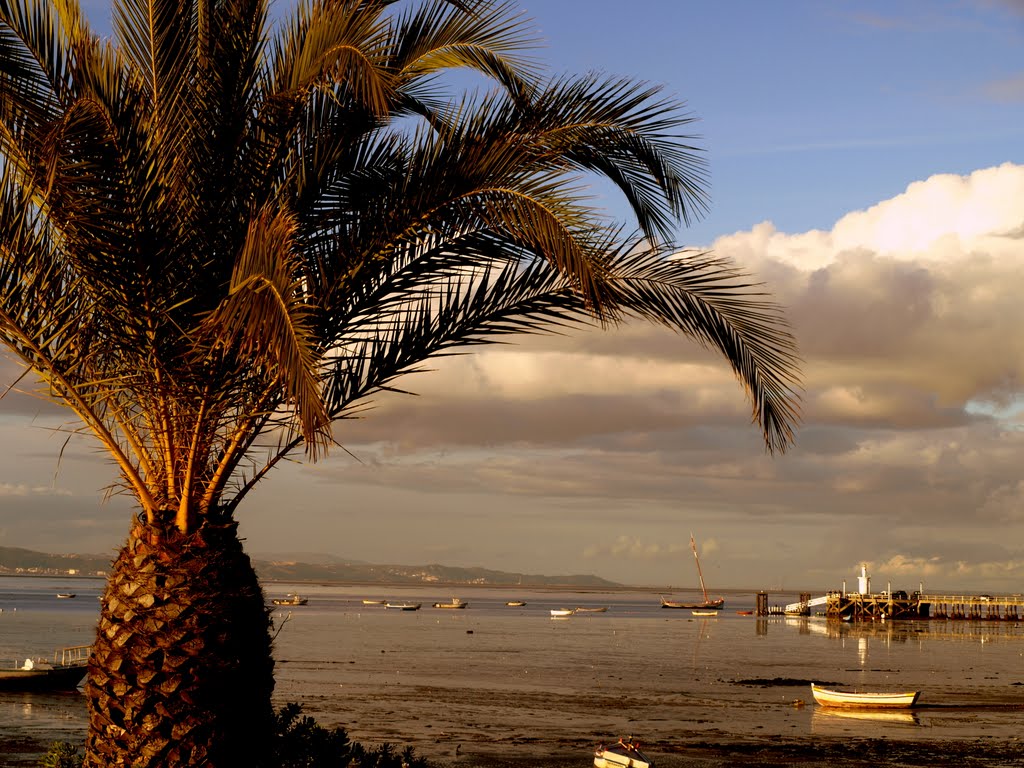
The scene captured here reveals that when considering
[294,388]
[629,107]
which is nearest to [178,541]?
[294,388]

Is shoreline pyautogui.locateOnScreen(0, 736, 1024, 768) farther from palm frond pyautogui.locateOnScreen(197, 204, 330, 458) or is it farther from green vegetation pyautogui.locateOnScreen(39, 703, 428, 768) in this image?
palm frond pyautogui.locateOnScreen(197, 204, 330, 458)

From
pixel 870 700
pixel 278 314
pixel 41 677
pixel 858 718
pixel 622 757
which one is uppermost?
pixel 278 314

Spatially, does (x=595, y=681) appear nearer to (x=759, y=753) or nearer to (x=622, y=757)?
(x=759, y=753)

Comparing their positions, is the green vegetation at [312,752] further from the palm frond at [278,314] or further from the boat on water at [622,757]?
the boat on water at [622,757]

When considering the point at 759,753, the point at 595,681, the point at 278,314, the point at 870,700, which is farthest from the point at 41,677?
the point at 278,314

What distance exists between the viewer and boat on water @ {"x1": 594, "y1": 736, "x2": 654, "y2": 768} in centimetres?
2294

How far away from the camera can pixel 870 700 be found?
35.6m

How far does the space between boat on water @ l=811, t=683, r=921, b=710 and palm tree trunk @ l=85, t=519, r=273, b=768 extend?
102ft

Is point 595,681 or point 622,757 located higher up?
point 622,757

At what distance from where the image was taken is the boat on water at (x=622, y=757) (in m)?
22.9

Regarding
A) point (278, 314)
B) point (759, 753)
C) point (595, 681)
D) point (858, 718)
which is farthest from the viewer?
point (595, 681)

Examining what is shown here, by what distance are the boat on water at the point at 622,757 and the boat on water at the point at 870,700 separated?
48.1 feet

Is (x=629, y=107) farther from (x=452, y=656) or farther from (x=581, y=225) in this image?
(x=452, y=656)

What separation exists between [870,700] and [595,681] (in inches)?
525
